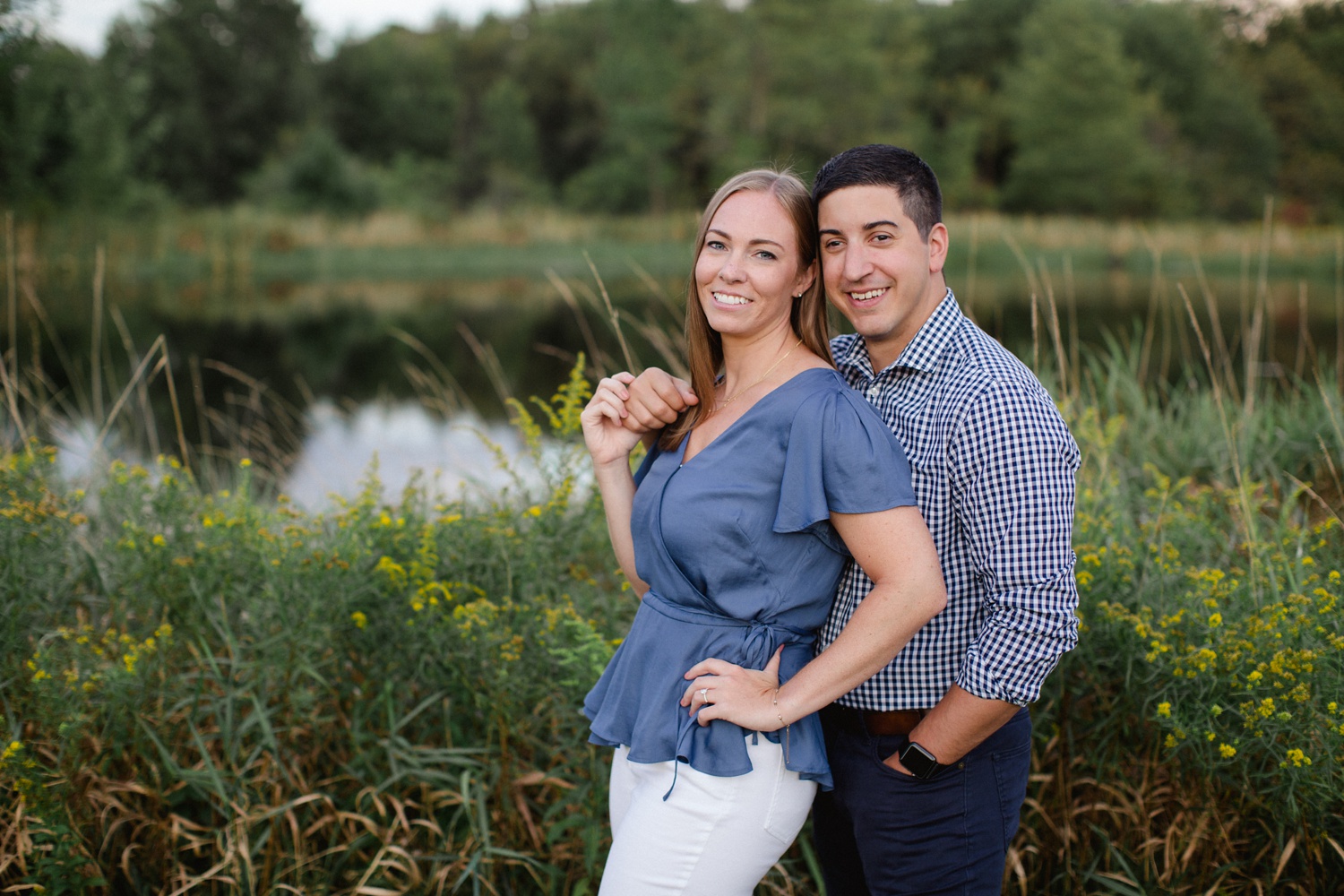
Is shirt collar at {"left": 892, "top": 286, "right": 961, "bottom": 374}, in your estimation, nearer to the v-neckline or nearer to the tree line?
the v-neckline

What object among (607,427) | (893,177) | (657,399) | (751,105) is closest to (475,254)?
(751,105)

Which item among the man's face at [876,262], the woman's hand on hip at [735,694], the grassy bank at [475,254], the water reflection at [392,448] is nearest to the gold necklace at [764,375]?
the man's face at [876,262]

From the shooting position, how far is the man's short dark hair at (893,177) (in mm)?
1937

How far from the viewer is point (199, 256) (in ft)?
72.1

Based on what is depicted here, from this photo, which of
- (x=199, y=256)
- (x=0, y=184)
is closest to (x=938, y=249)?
(x=0, y=184)

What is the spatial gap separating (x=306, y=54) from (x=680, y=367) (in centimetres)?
3980

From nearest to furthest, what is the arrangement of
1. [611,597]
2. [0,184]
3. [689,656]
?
[689,656]
[611,597]
[0,184]

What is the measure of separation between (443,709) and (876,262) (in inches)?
80.9

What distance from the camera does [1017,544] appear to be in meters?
1.73

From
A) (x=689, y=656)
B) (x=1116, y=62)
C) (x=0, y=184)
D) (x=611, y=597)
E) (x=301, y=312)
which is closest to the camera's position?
(x=689, y=656)

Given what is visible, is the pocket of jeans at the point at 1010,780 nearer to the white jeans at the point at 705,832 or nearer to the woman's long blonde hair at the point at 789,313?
the white jeans at the point at 705,832

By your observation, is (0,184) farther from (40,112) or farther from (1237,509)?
(1237,509)

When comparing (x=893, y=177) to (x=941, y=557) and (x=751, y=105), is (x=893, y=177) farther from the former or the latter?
(x=751, y=105)

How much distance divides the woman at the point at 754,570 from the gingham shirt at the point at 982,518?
107mm
